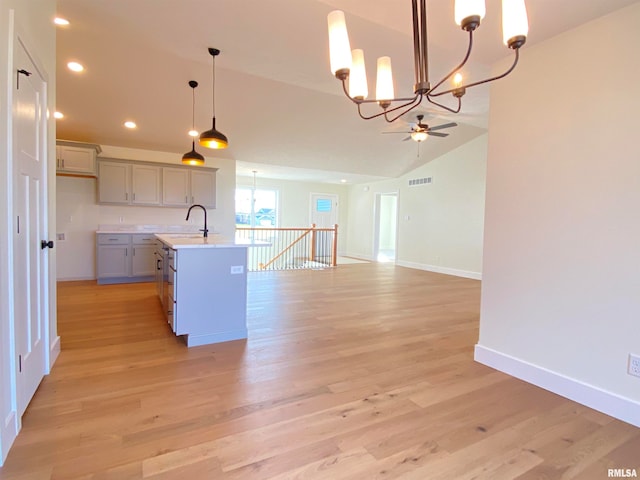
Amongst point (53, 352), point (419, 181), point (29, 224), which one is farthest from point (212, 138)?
point (419, 181)

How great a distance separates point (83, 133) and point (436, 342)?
6.09 metres

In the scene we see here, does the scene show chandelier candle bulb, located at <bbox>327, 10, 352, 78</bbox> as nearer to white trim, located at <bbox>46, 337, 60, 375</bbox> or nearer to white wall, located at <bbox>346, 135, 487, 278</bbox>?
white trim, located at <bbox>46, 337, 60, 375</bbox>

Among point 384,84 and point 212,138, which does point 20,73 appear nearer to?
point 212,138

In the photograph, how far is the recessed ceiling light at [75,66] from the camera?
390 cm

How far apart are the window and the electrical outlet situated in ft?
29.5

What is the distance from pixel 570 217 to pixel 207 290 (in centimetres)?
283

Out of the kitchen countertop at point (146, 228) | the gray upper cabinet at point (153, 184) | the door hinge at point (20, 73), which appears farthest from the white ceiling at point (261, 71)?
the kitchen countertop at point (146, 228)

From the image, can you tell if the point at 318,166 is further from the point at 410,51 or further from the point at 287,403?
the point at 287,403

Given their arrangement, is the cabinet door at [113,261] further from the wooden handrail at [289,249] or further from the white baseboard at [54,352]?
the wooden handrail at [289,249]

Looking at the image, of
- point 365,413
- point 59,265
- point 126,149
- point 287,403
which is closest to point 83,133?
point 126,149

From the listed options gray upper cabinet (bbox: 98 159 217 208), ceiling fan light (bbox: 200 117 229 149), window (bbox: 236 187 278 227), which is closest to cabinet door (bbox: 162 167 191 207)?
gray upper cabinet (bbox: 98 159 217 208)

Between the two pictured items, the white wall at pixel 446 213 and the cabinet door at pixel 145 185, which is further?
the white wall at pixel 446 213

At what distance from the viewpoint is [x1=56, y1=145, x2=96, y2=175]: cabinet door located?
505cm

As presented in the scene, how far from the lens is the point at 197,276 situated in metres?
2.94
